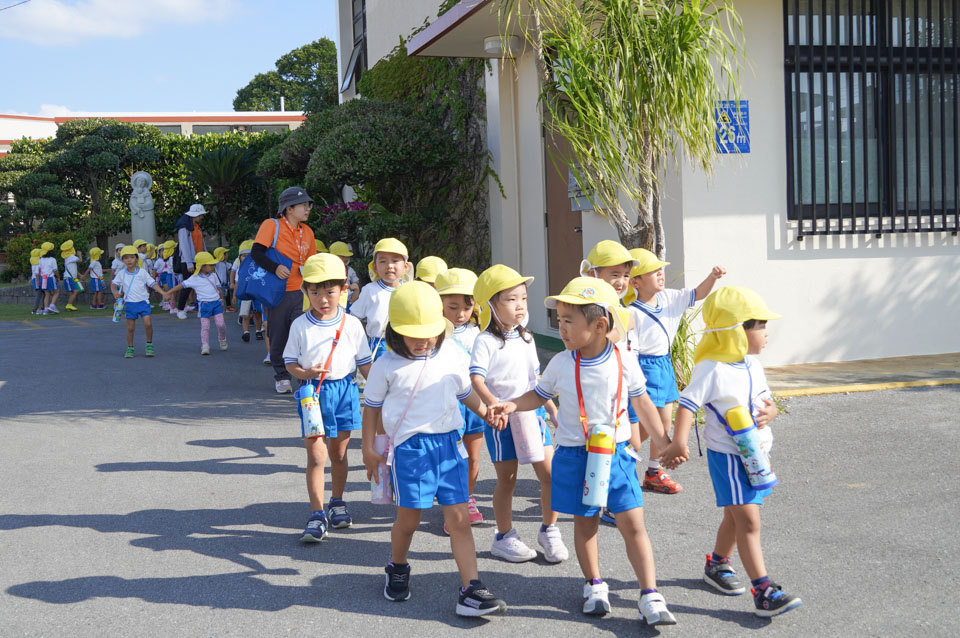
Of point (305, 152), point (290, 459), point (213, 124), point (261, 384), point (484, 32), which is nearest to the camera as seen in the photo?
point (290, 459)

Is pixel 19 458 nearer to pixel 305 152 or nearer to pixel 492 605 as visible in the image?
pixel 492 605

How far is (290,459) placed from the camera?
21.4ft

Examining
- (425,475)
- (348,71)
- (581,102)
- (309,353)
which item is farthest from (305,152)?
(425,475)

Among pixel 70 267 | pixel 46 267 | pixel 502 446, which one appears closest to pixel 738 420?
pixel 502 446

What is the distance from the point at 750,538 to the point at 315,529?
223 centimetres

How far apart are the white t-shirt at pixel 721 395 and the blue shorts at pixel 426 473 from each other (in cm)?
102

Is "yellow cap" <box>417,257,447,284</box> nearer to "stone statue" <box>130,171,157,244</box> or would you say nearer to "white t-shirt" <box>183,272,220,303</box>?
"white t-shirt" <box>183,272,220,303</box>

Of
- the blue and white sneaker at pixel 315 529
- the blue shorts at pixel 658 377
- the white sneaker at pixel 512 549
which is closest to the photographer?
the white sneaker at pixel 512 549

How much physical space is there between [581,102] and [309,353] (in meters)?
3.15

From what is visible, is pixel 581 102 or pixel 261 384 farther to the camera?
pixel 261 384

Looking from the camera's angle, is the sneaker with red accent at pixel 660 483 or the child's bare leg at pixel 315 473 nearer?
the child's bare leg at pixel 315 473

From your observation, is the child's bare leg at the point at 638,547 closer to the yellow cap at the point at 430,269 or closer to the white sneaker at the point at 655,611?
the white sneaker at the point at 655,611

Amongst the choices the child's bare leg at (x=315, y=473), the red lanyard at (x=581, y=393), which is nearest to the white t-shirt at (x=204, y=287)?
the child's bare leg at (x=315, y=473)

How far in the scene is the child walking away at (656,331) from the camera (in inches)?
203
